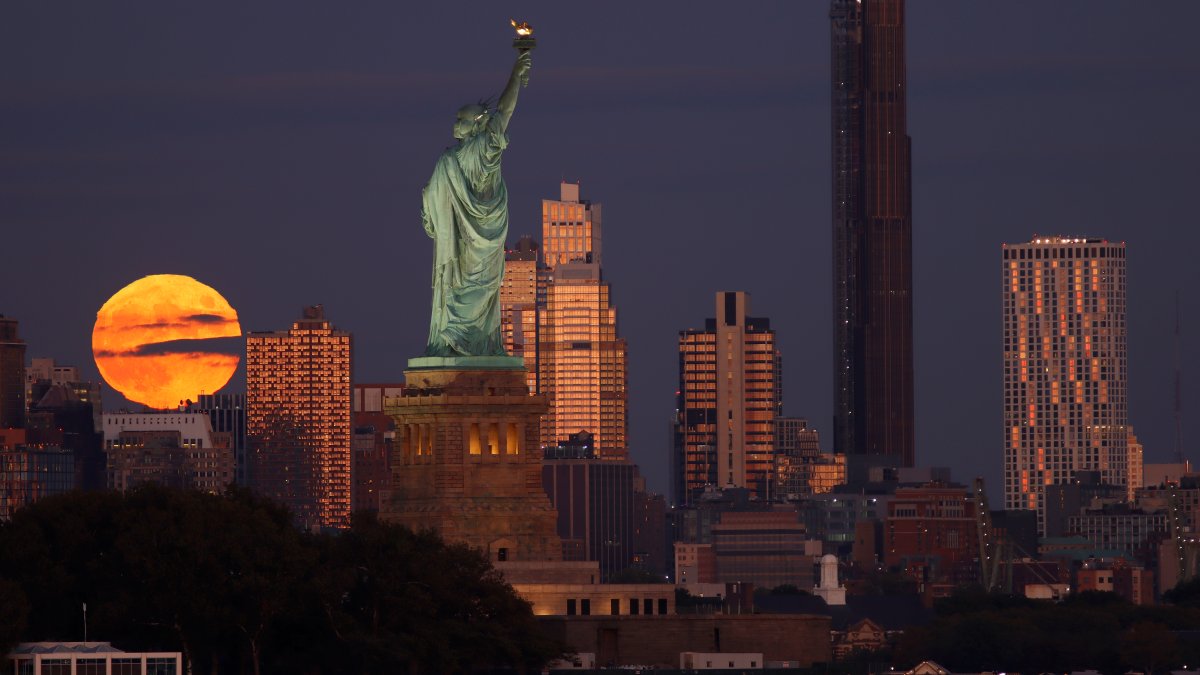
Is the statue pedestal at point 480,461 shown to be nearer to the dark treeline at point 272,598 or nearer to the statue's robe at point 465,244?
the statue's robe at point 465,244

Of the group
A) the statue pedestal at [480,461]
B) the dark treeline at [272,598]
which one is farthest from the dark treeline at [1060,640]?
the dark treeline at [272,598]

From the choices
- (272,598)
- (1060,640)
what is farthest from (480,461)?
(1060,640)

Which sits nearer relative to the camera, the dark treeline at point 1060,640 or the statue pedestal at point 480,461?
the statue pedestal at point 480,461

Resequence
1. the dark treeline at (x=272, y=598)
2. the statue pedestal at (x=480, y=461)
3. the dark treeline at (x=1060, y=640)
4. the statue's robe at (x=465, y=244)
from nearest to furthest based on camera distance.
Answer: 1. the dark treeline at (x=272, y=598)
2. the statue pedestal at (x=480, y=461)
3. the statue's robe at (x=465, y=244)
4. the dark treeline at (x=1060, y=640)

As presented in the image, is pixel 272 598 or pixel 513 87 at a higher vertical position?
pixel 513 87

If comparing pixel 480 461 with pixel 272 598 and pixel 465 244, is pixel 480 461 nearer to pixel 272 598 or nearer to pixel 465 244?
pixel 465 244

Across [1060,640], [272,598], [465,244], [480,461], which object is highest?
[465,244]

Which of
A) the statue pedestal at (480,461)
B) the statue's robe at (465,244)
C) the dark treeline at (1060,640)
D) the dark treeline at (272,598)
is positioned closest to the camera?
the dark treeline at (272,598)

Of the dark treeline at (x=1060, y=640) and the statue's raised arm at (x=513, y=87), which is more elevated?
the statue's raised arm at (x=513, y=87)
